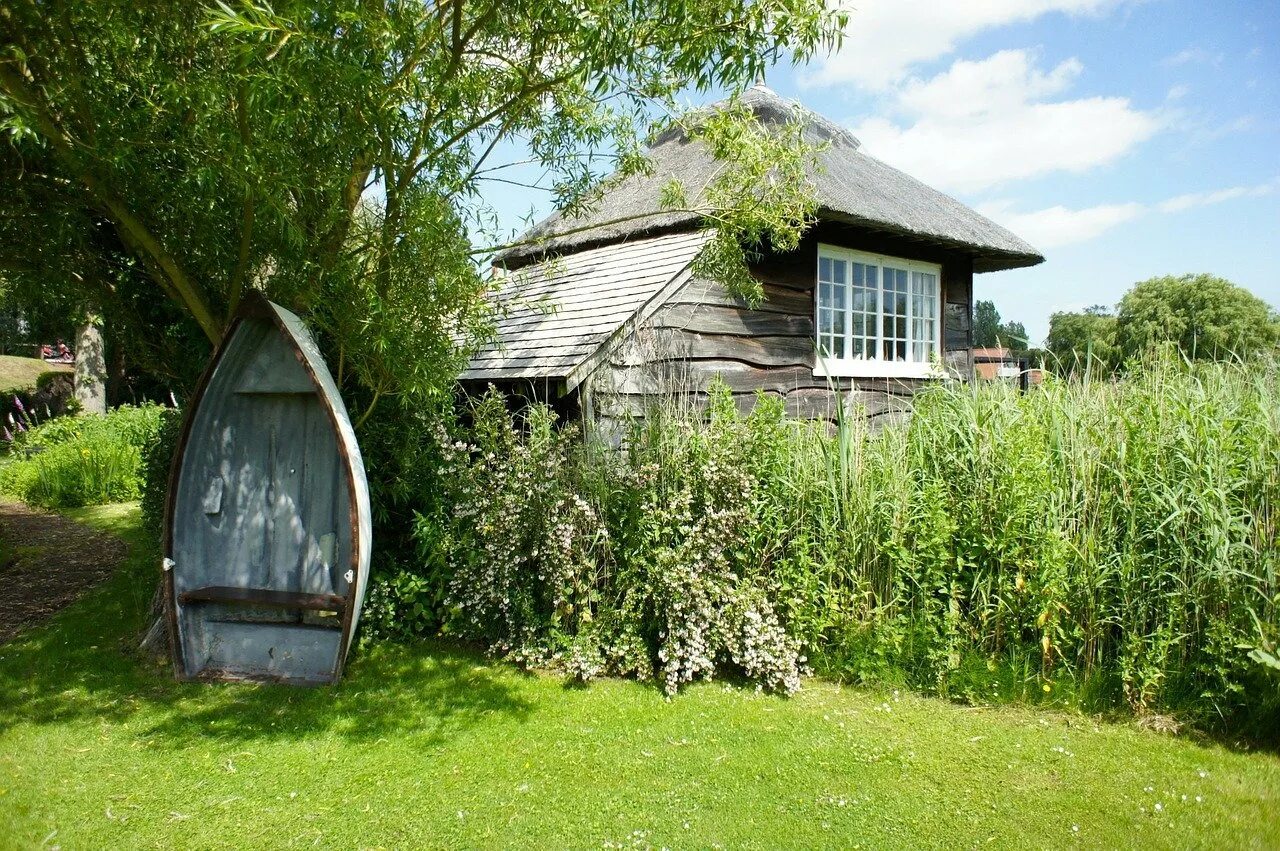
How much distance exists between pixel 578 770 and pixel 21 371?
3099 centimetres

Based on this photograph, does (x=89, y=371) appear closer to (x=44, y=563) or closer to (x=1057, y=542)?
(x=44, y=563)

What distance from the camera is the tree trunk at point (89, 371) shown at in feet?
50.8

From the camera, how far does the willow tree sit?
4.20m

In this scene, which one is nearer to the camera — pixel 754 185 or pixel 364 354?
pixel 364 354

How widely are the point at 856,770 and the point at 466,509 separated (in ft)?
10.4

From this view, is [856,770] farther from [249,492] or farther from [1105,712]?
[249,492]

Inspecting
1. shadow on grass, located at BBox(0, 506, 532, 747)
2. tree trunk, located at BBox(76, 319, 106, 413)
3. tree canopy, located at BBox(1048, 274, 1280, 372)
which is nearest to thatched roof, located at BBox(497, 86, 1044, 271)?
shadow on grass, located at BBox(0, 506, 532, 747)

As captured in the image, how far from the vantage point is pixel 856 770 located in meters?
3.88

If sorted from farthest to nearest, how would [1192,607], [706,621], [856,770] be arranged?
[706,621] → [1192,607] → [856,770]

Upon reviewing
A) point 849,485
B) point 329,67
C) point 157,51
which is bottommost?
point 849,485

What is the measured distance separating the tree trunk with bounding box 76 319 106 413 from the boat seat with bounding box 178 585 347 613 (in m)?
13.0

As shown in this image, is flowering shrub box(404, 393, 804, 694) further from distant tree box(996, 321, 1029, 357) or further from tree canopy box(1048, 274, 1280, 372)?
tree canopy box(1048, 274, 1280, 372)

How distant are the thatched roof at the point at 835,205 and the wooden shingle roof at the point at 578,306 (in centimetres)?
42

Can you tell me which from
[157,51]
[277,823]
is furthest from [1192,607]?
[157,51]
